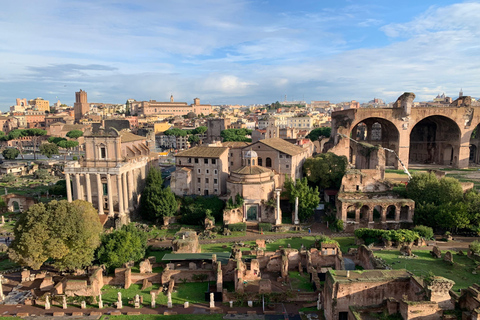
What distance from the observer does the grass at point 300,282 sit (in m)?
28.9

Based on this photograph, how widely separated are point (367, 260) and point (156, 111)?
176653 mm

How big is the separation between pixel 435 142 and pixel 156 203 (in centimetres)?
5780

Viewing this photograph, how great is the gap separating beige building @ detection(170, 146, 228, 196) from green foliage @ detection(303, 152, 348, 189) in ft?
43.4

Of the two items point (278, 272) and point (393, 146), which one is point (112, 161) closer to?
point (278, 272)

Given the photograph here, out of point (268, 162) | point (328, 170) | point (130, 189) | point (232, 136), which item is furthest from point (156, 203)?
point (232, 136)

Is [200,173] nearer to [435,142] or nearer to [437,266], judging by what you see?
[437,266]

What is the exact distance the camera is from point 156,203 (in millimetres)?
46094

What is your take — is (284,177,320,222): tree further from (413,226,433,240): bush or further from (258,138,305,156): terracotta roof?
(413,226,433,240): bush

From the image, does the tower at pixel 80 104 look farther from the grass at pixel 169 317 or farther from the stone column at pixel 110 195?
the grass at pixel 169 317

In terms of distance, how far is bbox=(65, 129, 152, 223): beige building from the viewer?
4550 centimetres

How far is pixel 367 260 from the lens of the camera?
31.0 meters

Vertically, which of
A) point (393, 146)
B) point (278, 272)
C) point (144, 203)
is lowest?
point (278, 272)

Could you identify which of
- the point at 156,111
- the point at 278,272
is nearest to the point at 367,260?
the point at 278,272

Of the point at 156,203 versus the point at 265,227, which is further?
the point at 156,203
